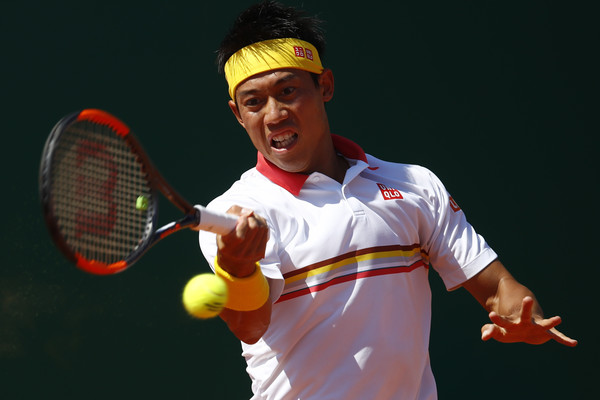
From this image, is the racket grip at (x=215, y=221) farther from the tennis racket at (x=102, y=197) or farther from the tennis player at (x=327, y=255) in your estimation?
the tennis player at (x=327, y=255)

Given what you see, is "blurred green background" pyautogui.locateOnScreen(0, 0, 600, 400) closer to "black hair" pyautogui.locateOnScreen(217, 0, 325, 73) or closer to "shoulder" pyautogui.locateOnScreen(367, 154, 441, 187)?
"black hair" pyautogui.locateOnScreen(217, 0, 325, 73)

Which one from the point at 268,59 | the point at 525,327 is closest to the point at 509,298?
the point at 525,327

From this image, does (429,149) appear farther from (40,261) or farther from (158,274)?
(40,261)

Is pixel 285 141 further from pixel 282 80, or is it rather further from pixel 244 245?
pixel 244 245

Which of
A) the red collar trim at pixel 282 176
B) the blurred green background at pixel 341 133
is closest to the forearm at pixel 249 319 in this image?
the red collar trim at pixel 282 176

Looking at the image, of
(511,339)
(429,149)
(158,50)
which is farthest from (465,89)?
(511,339)

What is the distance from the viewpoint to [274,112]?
2.27 metres

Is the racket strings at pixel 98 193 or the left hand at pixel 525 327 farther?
the left hand at pixel 525 327

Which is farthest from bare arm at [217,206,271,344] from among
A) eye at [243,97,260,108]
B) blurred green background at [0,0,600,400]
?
blurred green background at [0,0,600,400]

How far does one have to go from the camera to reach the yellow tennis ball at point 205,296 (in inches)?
69.6

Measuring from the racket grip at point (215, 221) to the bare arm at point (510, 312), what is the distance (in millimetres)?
667

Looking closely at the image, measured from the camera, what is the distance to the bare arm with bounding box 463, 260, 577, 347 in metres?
2.12

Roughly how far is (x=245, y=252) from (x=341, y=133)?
1.81 m

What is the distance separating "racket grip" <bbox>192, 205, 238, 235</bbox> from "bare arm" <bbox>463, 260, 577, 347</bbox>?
0.67 meters
